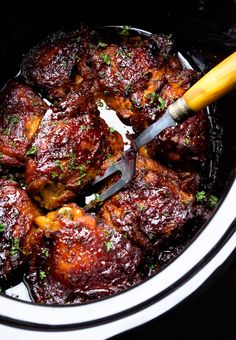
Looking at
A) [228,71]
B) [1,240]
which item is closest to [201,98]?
[228,71]

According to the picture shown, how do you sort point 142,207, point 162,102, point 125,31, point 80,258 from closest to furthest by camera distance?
point 80,258 < point 142,207 < point 162,102 < point 125,31

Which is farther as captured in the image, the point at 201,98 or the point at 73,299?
the point at 73,299

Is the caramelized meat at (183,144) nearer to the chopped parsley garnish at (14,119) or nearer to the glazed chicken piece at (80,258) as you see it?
the glazed chicken piece at (80,258)

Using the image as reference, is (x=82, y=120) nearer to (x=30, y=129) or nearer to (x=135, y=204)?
(x=30, y=129)

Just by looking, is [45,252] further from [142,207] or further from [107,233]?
[142,207]

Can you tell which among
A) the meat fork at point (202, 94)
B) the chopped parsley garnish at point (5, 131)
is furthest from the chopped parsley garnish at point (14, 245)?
the meat fork at point (202, 94)

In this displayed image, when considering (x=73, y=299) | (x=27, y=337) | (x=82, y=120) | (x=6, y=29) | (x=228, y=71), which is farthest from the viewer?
(x=6, y=29)

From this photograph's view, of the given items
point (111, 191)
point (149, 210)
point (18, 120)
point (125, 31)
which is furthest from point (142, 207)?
point (125, 31)

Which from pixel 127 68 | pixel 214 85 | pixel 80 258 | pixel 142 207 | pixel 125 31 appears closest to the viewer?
pixel 214 85
